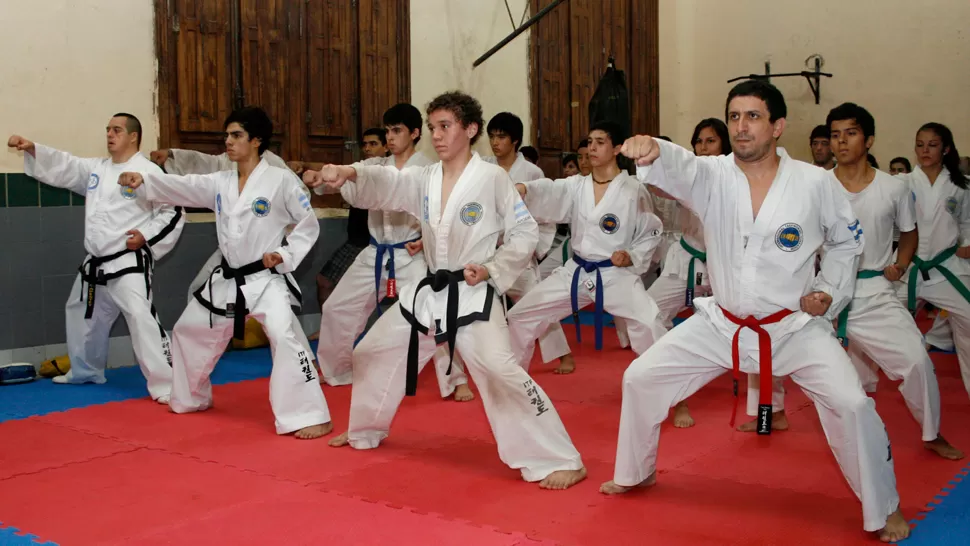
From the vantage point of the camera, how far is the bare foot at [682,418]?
14.7 ft

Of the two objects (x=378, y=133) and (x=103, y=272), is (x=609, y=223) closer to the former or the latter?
(x=378, y=133)

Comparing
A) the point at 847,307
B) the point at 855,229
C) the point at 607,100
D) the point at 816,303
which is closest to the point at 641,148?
the point at 816,303

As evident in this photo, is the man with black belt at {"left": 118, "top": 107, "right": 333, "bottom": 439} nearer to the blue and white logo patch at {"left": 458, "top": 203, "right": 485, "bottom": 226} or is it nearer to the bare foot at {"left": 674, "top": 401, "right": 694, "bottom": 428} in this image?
the blue and white logo patch at {"left": 458, "top": 203, "right": 485, "bottom": 226}

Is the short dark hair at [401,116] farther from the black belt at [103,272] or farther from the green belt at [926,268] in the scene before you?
the green belt at [926,268]

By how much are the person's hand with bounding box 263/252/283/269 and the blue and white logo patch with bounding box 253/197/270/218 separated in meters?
0.25

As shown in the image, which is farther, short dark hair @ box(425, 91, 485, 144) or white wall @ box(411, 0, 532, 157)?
white wall @ box(411, 0, 532, 157)

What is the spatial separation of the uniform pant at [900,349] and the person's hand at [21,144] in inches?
173

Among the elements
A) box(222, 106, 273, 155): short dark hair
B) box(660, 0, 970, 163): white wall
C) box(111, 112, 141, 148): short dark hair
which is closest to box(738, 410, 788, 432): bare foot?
box(222, 106, 273, 155): short dark hair

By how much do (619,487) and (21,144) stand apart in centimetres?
387

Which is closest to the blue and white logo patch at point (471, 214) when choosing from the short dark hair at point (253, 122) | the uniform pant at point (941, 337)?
the short dark hair at point (253, 122)

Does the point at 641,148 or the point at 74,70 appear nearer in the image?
the point at 641,148

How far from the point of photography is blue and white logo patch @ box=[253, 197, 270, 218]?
177 inches

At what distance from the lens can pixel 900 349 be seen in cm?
386

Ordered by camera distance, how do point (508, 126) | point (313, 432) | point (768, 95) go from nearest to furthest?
point (768, 95)
point (313, 432)
point (508, 126)
